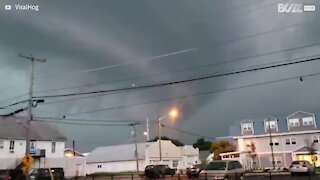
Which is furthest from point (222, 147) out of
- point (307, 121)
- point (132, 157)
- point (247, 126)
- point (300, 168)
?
point (300, 168)

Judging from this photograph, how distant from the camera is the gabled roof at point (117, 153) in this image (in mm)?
80750

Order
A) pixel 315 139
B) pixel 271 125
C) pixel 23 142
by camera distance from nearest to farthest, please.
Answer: pixel 23 142, pixel 315 139, pixel 271 125

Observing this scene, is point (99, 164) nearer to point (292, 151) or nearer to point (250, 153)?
point (250, 153)

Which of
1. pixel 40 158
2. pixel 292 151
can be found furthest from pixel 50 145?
pixel 292 151

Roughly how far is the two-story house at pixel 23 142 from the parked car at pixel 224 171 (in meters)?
40.2

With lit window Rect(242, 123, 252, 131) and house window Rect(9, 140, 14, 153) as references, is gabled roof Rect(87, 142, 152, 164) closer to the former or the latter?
lit window Rect(242, 123, 252, 131)

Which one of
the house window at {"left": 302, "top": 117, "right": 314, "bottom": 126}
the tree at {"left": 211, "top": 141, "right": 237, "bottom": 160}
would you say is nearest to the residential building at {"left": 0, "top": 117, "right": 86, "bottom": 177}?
the tree at {"left": 211, "top": 141, "right": 237, "bottom": 160}

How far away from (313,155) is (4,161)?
167 ft

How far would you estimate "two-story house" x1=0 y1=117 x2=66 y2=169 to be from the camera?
2281 inches

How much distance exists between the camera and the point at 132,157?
79.9 m

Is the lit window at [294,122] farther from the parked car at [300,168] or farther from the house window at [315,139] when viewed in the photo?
the parked car at [300,168]

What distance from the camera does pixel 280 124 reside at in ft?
247

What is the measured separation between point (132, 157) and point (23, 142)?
25.9 meters

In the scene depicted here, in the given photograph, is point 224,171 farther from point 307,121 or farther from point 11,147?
point 307,121
